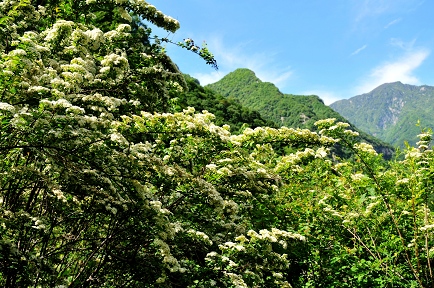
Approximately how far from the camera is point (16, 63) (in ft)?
10.7

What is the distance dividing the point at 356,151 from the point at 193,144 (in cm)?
258

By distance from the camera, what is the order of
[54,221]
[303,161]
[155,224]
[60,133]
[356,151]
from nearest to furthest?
[60,133] < [155,224] < [54,221] < [356,151] < [303,161]

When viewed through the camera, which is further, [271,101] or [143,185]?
[271,101]


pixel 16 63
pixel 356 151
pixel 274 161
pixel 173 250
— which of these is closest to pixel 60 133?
pixel 16 63

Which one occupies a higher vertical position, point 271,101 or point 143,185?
point 271,101

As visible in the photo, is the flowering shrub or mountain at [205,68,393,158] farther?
mountain at [205,68,393,158]

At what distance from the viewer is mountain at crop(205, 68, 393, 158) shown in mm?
104500

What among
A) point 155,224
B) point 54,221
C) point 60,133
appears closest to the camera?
point 60,133

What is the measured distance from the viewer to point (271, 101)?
373ft

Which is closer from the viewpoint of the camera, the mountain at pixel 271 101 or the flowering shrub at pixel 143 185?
the flowering shrub at pixel 143 185

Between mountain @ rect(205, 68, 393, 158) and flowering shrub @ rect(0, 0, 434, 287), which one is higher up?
mountain @ rect(205, 68, 393, 158)

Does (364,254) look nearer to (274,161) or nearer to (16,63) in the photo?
(274,161)

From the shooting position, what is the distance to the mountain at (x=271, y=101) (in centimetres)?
10450

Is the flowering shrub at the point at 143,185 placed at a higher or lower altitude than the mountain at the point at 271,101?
lower
